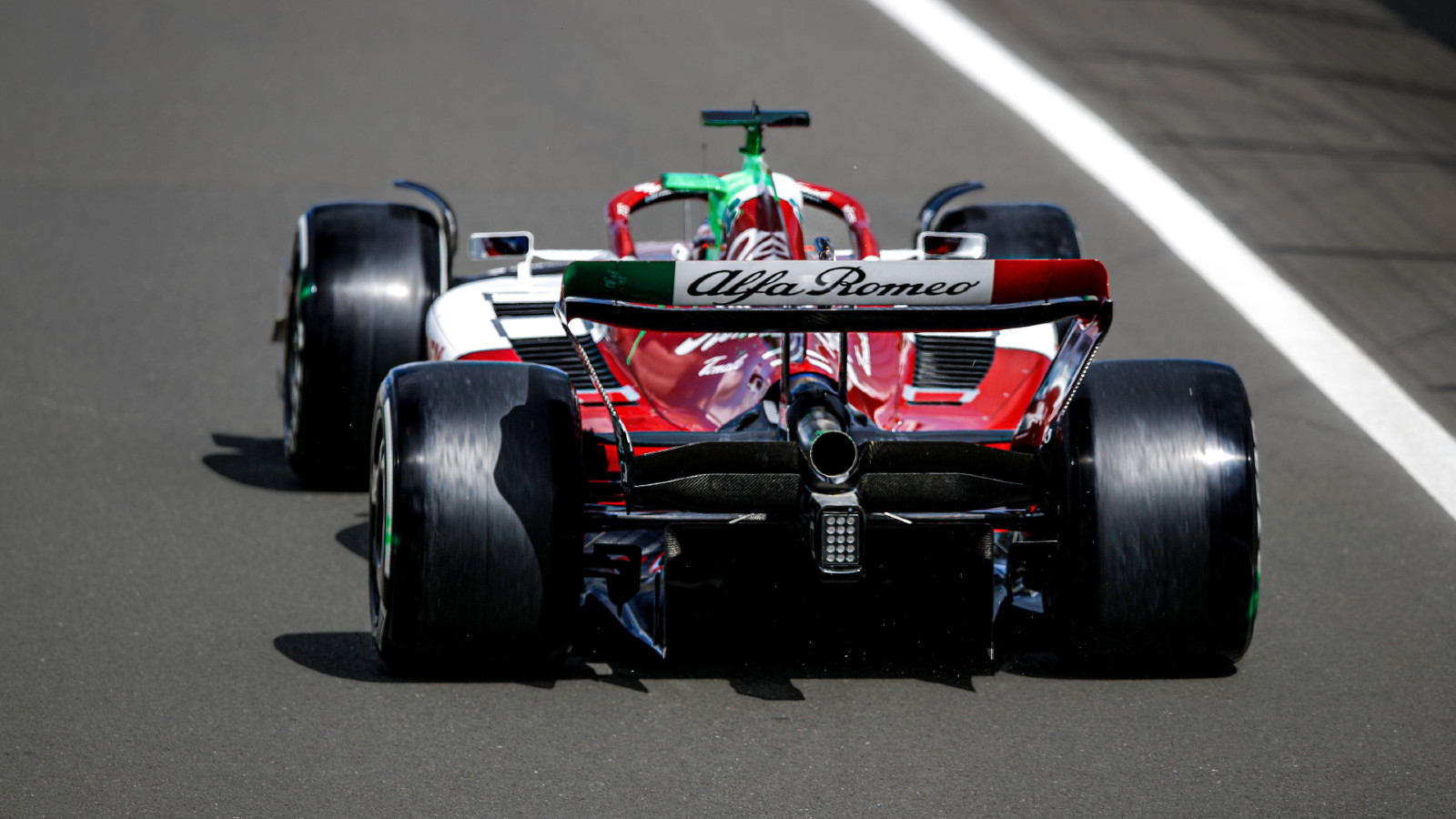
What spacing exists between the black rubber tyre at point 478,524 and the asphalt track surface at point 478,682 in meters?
0.25

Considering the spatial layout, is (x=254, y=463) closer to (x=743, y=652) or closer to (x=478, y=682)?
(x=478, y=682)

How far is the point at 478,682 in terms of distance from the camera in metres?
5.56

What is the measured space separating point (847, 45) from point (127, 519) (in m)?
10.9

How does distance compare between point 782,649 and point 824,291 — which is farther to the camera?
point 782,649

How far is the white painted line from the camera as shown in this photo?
346 inches

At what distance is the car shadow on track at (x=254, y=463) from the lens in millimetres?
7984

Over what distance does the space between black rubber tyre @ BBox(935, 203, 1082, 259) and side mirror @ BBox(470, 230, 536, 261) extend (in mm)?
2039

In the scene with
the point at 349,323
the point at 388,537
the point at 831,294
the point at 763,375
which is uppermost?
the point at 831,294

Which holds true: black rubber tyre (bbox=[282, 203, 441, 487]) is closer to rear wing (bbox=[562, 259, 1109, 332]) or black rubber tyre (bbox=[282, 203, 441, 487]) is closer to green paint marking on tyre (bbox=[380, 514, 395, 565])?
green paint marking on tyre (bbox=[380, 514, 395, 565])

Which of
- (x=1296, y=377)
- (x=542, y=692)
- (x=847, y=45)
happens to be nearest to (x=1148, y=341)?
(x=1296, y=377)

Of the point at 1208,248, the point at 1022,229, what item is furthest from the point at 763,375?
the point at 1208,248

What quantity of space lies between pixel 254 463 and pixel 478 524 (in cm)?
338

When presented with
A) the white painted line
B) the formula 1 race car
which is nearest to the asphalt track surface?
the white painted line

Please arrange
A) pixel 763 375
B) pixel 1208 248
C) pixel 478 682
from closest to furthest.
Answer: pixel 478 682, pixel 763 375, pixel 1208 248
